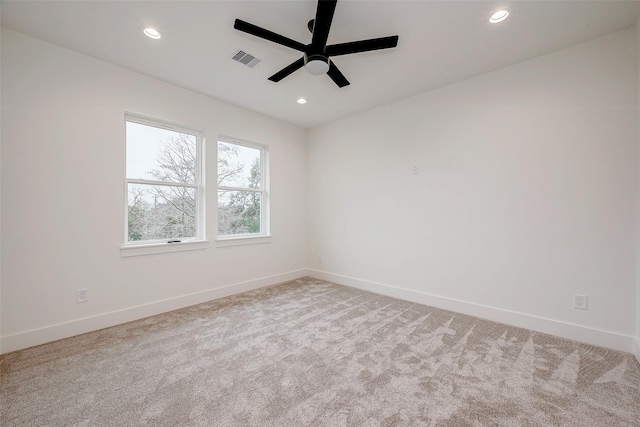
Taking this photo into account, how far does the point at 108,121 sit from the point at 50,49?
2.33 feet

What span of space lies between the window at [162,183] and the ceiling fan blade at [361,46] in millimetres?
2313

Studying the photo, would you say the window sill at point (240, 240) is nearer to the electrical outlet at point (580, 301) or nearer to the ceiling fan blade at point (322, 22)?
the ceiling fan blade at point (322, 22)

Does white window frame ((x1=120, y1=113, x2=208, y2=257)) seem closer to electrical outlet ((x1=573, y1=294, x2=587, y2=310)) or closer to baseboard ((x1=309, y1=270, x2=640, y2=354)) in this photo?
baseboard ((x1=309, y1=270, x2=640, y2=354))

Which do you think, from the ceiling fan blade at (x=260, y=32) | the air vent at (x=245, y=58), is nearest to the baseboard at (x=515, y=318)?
the ceiling fan blade at (x=260, y=32)

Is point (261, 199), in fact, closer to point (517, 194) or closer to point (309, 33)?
point (309, 33)

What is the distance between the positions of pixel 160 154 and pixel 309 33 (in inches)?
89.4

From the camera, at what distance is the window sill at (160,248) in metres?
2.86

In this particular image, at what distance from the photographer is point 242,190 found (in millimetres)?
4074

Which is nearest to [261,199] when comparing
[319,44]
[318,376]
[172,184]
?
[172,184]

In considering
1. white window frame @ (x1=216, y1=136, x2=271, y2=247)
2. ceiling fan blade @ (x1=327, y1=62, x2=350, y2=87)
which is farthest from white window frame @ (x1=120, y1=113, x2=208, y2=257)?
ceiling fan blade @ (x1=327, y1=62, x2=350, y2=87)

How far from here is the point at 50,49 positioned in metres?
2.45

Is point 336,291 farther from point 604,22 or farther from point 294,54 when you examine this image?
point 604,22

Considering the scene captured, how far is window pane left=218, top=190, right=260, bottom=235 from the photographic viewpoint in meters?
3.85

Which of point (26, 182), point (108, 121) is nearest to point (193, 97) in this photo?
point (108, 121)
